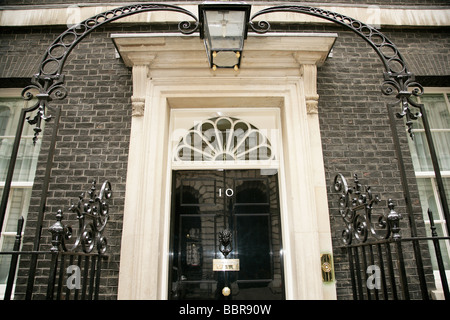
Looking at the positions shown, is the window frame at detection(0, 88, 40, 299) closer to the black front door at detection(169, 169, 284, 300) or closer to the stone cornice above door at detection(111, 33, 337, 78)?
the stone cornice above door at detection(111, 33, 337, 78)

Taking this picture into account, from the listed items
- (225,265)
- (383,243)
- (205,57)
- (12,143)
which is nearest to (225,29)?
(205,57)

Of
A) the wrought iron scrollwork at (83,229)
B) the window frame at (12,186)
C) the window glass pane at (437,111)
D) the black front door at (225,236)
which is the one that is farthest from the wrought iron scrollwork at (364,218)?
the window frame at (12,186)

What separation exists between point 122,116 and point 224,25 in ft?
6.11

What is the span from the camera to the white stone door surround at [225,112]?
130 inches

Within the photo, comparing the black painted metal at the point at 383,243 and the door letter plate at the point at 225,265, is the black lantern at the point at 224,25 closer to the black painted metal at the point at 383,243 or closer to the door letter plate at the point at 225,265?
the black painted metal at the point at 383,243

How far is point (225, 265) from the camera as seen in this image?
3658mm

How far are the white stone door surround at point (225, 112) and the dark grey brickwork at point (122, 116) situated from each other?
0.71ft

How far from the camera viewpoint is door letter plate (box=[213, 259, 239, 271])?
3650 mm

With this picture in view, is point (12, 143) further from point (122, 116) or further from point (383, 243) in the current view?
point (383, 243)

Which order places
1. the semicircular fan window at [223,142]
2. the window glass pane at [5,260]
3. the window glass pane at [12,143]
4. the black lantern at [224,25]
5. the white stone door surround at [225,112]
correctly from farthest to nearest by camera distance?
the semicircular fan window at [223,142]
the window glass pane at [12,143]
the window glass pane at [5,260]
the white stone door surround at [225,112]
the black lantern at [224,25]

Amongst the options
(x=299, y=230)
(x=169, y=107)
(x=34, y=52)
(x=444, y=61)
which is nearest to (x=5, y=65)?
(x=34, y=52)

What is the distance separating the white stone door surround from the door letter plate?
596 mm

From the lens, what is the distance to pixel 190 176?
4.04m
